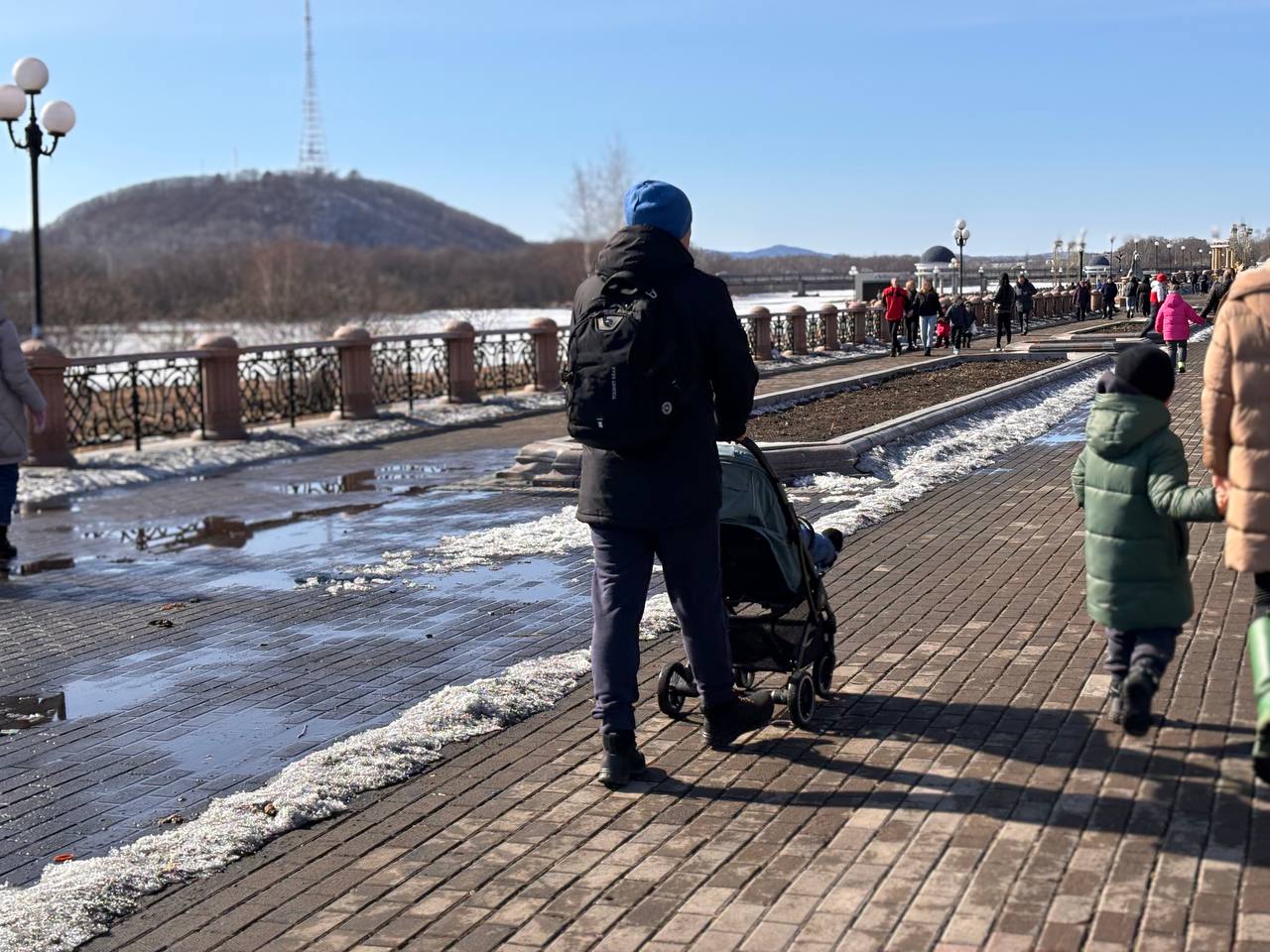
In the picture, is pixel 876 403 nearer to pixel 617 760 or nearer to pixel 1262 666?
pixel 617 760

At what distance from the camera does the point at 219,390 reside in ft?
59.3

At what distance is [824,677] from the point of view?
598 centimetres

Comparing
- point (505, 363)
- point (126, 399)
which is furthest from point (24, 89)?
point (505, 363)

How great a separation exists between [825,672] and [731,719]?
745 millimetres

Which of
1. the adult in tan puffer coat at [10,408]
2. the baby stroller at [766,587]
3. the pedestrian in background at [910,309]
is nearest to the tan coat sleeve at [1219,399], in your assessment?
the baby stroller at [766,587]

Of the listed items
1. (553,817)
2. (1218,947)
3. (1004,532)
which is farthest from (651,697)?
(1004,532)

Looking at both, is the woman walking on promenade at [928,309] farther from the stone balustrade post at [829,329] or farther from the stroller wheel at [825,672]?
the stroller wheel at [825,672]

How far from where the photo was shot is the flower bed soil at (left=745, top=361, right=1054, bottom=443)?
1648 centimetres

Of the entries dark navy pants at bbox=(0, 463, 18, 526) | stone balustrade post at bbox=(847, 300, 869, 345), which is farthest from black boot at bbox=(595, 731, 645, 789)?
stone balustrade post at bbox=(847, 300, 869, 345)

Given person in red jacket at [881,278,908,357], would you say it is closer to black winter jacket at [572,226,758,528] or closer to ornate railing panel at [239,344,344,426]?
ornate railing panel at [239,344,344,426]

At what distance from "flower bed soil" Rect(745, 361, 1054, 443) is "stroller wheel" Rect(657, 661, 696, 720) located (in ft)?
27.0

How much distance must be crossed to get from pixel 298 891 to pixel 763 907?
125cm

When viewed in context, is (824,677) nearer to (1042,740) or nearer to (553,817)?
(1042,740)

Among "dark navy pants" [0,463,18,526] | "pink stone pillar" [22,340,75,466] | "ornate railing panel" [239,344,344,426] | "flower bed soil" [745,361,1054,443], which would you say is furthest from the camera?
"ornate railing panel" [239,344,344,426]
